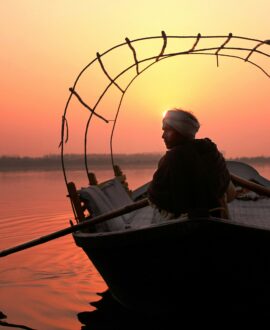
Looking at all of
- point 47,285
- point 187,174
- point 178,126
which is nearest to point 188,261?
point 187,174

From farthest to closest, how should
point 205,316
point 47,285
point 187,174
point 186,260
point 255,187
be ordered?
point 47,285 < point 255,187 < point 205,316 < point 186,260 < point 187,174

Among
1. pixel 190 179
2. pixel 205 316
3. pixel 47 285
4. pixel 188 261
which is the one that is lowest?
pixel 47 285

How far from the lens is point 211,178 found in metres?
5.50

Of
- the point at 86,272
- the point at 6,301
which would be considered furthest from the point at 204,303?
the point at 86,272

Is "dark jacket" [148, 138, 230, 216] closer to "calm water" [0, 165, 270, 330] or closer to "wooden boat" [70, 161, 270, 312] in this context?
"wooden boat" [70, 161, 270, 312]

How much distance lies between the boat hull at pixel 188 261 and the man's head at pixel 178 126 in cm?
86

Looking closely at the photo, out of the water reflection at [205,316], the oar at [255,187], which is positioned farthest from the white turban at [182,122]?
the water reflection at [205,316]

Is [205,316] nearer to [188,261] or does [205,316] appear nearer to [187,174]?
[188,261]

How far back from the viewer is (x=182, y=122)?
561 cm

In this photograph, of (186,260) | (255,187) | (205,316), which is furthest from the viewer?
(255,187)

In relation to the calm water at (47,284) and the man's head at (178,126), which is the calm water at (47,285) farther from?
the man's head at (178,126)

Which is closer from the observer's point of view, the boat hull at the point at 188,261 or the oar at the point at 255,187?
the boat hull at the point at 188,261

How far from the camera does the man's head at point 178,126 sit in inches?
221

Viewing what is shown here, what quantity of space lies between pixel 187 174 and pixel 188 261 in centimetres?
86
